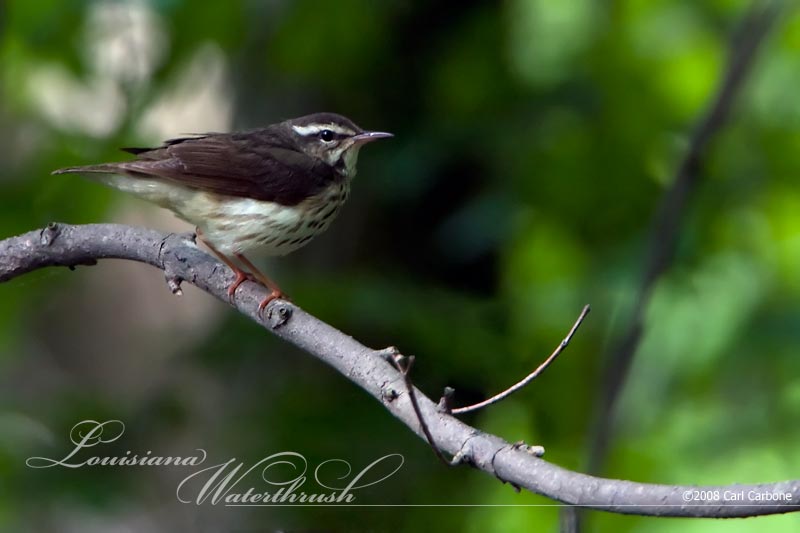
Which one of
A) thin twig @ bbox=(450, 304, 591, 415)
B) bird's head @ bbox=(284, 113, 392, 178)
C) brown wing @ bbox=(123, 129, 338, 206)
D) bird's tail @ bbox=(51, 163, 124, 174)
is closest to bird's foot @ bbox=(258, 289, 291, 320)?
brown wing @ bbox=(123, 129, 338, 206)

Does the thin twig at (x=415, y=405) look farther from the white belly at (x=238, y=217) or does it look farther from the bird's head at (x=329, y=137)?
the bird's head at (x=329, y=137)

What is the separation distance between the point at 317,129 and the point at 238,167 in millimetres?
534

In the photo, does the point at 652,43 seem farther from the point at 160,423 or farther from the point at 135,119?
the point at 160,423

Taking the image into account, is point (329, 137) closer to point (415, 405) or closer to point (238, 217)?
point (238, 217)

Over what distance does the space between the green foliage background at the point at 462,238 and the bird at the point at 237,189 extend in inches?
19.1

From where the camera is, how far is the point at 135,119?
4.93 meters

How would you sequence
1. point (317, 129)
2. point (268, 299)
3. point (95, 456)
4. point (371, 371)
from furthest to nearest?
point (95, 456) → point (317, 129) → point (268, 299) → point (371, 371)

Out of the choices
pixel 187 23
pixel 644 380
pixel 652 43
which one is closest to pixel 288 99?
pixel 187 23

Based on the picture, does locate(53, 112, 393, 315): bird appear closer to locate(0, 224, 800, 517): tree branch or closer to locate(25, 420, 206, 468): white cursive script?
locate(0, 224, 800, 517): tree branch

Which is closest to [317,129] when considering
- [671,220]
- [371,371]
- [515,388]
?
[671,220]

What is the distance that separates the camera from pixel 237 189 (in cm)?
392

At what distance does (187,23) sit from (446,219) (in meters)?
1.78

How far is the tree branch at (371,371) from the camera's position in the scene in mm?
1906

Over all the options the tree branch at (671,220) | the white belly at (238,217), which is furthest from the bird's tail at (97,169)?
the tree branch at (671,220)
